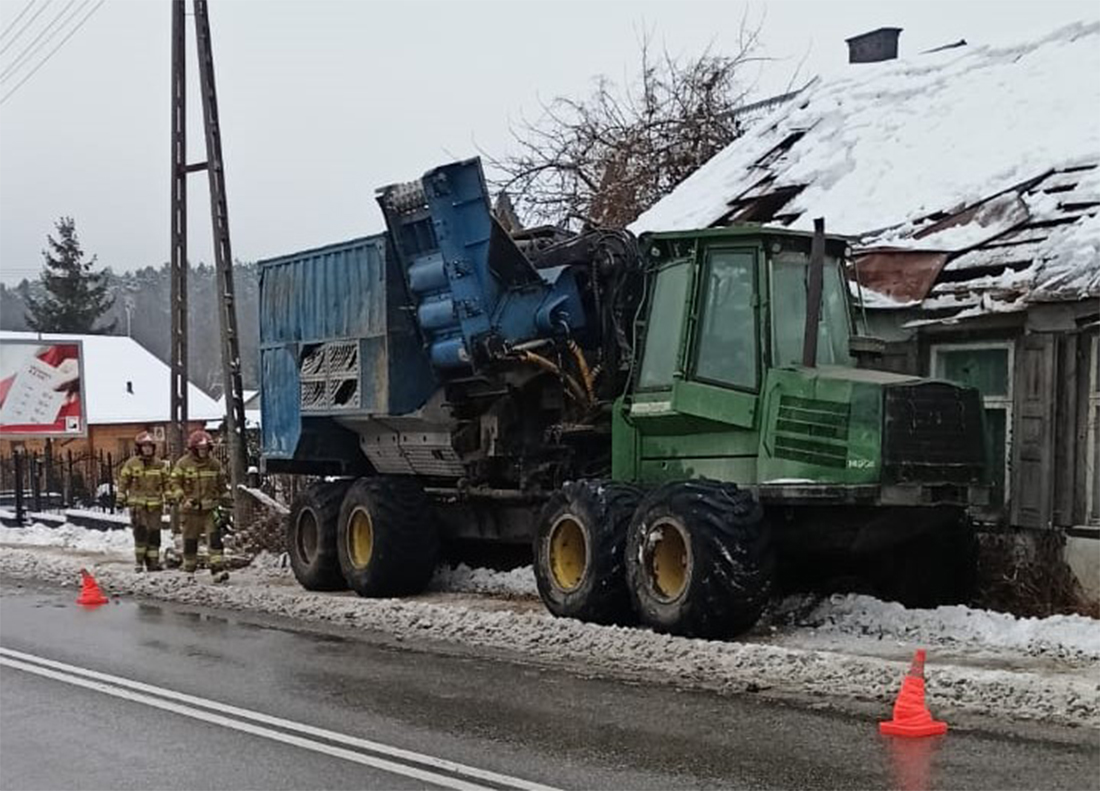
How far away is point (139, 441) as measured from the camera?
17141mm

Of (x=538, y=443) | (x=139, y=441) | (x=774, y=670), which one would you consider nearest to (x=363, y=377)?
(x=538, y=443)

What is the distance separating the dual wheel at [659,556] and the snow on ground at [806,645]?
22 centimetres

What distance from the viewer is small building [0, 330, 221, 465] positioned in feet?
162

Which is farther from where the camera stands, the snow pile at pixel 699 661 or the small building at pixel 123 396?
the small building at pixel 123 396

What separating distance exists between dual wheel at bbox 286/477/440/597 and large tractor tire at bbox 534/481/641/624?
2.58m

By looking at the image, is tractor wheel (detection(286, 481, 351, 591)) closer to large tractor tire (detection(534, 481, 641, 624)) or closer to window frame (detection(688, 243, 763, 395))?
large tractor tire (detection(534, 481, 641, 624))

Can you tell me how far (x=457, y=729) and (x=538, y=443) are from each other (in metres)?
5.45

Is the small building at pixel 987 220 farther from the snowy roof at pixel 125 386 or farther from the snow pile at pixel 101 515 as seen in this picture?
the snowy roof at pixel 125 386

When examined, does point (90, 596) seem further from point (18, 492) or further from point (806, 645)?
point (18, 492)

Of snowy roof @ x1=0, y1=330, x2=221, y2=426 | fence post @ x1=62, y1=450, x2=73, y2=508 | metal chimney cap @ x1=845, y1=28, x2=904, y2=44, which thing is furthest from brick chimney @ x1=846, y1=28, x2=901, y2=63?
snowy roof @ x1=0, y1=330, x2=221, y2=426

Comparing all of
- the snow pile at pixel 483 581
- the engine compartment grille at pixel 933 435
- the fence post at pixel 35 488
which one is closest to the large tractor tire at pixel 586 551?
the snow pile at pixel 483 581

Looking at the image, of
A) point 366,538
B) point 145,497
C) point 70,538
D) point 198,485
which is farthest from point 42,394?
point 366,538

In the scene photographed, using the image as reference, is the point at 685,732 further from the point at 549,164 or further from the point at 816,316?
the point at 549,164

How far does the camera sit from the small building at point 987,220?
1117 centimetres
